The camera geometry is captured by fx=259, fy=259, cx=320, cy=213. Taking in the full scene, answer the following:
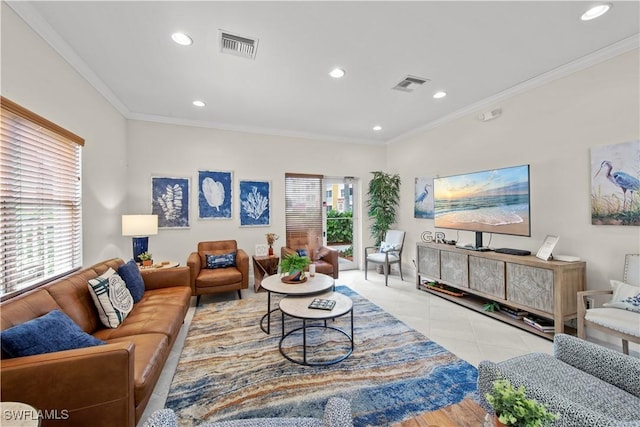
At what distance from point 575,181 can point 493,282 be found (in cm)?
139

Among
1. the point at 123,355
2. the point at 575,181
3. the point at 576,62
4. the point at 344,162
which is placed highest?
the point at 576,62

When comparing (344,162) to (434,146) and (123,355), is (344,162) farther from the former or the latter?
(123,355)

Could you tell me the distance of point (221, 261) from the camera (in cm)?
403

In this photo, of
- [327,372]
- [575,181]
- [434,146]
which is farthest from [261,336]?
[434,146]

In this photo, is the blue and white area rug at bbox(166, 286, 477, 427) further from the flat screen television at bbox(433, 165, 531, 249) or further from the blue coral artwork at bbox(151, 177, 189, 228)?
the blue coral artwork at bbox(151, 177, 189, 228)

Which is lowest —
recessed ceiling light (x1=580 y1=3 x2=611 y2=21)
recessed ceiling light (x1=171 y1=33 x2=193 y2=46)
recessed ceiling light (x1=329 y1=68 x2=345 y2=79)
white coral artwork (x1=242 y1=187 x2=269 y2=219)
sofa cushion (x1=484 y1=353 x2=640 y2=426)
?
sofa cushion (x1=484 y1=353 x2=640 y2=426)

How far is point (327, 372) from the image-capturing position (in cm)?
213

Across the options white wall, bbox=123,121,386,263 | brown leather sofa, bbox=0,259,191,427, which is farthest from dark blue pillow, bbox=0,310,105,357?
white wall, bbox=123,121,386,263

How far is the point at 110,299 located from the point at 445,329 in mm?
3307

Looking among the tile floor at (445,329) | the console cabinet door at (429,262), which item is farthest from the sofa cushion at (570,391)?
the console cabinet door at (429,262)

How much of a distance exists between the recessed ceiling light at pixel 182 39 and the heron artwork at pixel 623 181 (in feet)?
13.5

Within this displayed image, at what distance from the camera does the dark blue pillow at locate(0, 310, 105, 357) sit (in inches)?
50.8

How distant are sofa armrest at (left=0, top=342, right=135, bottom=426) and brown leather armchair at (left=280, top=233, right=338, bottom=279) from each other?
10.1ft

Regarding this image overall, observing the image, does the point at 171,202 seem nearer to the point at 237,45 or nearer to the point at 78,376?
the point at 237,45
